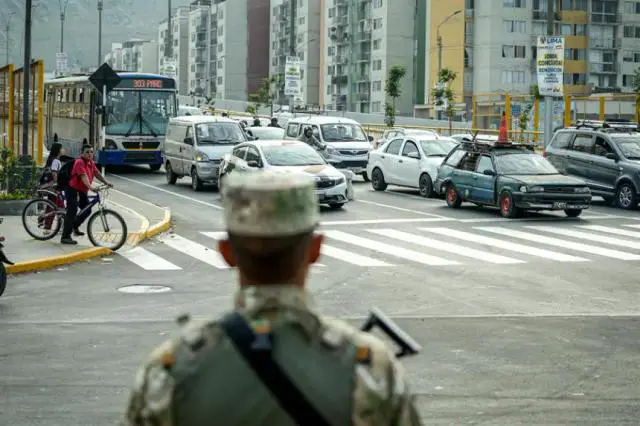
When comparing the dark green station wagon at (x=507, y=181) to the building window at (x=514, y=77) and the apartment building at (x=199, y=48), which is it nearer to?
the building window at (x=514, y=77)

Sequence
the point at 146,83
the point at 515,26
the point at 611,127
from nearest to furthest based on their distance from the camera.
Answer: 1. the point at 611,127
2. the point at 146,83
3. the point at 515,26

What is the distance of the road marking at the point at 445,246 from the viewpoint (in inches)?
783

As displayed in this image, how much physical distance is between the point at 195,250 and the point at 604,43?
86.0 meters

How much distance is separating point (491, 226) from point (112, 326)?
553 inches

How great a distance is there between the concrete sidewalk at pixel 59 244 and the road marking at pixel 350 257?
3.41 meters

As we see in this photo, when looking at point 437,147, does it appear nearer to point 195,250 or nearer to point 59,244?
point 195,250

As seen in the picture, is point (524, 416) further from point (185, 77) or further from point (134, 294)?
point (185, 77)

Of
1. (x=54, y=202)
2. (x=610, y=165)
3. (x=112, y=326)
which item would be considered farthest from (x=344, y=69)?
(x=112, y=326)

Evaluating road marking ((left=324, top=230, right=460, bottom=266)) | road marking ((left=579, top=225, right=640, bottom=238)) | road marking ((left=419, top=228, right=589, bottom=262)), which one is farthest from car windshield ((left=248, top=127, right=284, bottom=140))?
road marking ((left=324, top=230, right=460, bottom=266))

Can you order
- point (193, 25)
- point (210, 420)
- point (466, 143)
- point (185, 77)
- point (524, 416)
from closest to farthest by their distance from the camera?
point (210, 420) < point (524, 416) < point (466, 143) < point (193, 25) < point (185, 77)

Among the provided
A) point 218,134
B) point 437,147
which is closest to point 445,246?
point 437,147

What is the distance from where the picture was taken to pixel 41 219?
2122 cm

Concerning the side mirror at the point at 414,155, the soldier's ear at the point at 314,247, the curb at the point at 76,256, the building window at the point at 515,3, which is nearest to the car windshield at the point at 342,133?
the side mirror at the point at 414,155

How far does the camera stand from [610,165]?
31250 mm
